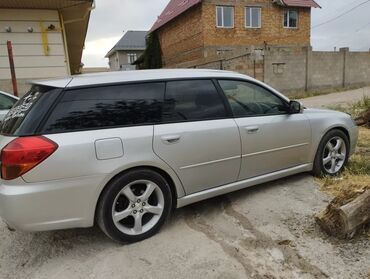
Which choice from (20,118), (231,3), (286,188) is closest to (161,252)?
(20,118)

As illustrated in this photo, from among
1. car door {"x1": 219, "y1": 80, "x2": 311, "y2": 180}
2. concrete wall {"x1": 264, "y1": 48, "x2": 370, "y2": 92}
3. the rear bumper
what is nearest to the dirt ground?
the rear bumper

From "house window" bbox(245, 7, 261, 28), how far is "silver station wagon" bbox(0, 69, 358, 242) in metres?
23.7

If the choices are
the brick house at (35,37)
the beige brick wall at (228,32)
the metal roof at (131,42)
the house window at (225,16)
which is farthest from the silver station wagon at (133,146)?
the metal roof at (131,42)

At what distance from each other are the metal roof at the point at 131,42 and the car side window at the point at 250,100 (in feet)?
150

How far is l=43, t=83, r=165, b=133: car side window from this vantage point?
2.98m

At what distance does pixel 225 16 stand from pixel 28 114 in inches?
970

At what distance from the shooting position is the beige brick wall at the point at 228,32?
2506cm

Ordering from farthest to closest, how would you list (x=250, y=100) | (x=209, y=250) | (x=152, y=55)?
(x=152, y=55), (x=250, y=100), (x=209, y=250)

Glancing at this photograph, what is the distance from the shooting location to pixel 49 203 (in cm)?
287

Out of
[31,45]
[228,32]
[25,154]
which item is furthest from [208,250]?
[228,32]

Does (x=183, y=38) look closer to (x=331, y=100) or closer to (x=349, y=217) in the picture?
(x=331, y=100)

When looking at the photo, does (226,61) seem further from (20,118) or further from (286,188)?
(20,118)

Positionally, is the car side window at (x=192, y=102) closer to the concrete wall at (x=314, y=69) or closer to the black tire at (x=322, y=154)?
the black tire at (x=322, y=154)

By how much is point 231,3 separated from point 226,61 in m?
9.42
